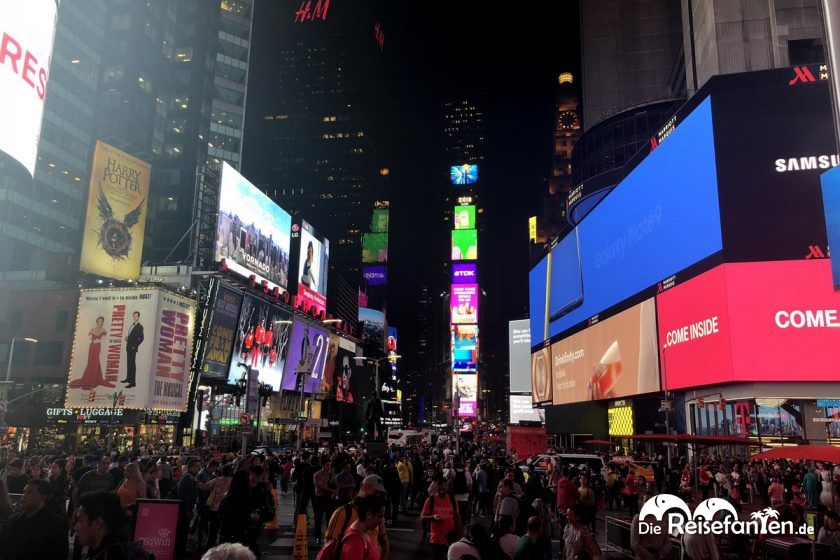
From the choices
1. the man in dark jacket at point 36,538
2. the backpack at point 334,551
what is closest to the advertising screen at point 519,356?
the backpack at point 334,551

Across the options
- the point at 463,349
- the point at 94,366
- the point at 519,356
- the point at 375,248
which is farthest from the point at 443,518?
the point at 375,248

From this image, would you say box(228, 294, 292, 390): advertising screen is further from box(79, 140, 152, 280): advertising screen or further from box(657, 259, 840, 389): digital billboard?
box(657, 259, 840, 389): digital billboard

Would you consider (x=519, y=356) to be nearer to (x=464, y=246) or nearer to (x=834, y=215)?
(x=464, y=246)

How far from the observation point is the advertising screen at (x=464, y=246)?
12938 centimetres

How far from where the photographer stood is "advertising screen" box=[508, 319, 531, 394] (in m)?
103

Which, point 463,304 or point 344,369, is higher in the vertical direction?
point 463,304

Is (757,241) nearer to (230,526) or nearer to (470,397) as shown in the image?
(230,526)

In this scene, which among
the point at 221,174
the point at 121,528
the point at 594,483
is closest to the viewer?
the point at 121,528

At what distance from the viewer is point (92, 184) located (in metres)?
40.3

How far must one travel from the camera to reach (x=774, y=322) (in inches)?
1144

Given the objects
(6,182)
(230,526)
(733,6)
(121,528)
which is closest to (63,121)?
(6,182)

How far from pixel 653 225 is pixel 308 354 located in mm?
40617

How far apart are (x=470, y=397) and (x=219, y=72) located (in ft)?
237

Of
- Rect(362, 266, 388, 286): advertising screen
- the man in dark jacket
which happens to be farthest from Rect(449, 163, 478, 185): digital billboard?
the man in dark jacket
